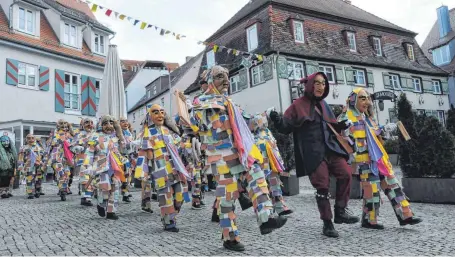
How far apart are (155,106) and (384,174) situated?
3.61 meters

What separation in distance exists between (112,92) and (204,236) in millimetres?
9162

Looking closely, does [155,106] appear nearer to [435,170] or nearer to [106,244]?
[106,244]

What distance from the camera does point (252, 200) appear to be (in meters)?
4.20

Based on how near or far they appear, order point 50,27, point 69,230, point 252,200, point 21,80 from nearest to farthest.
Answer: point 252,200
point 69,230
point 21,80
point 50,27

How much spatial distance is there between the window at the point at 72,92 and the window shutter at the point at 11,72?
327 cm

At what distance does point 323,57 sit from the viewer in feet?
81.4

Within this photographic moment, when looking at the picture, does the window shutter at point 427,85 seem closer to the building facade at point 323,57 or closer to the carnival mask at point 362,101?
the building facade at point 323,57

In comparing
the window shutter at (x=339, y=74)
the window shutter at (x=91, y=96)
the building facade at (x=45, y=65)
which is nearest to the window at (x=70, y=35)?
the building facade at (x=45, y=65)

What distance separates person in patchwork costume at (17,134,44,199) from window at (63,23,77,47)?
41.9 ft

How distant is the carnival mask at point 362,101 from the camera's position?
5.47m

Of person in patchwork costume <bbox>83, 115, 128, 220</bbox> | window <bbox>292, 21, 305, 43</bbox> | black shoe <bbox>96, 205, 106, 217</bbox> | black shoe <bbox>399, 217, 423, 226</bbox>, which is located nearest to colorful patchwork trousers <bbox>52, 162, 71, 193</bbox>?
person in patchwork costume <bbox>83, 115, 128, 220</bbox>

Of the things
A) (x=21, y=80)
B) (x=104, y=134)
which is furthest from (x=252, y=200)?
(x=21, y=80)

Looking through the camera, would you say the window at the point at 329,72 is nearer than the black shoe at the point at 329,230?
No

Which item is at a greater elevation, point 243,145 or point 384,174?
point 243,145
